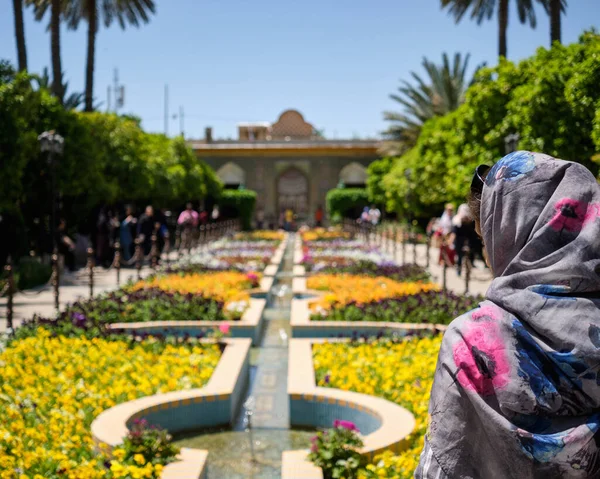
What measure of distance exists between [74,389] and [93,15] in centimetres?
1822

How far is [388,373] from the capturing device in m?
5.55

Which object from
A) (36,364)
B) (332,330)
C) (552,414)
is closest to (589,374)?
(552,414)

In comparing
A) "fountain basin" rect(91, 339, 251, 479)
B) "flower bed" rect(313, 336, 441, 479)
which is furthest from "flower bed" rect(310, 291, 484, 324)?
"fountain basin" rect(91, 339, 251, 479)

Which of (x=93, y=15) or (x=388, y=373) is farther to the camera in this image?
(x=93, y=15)

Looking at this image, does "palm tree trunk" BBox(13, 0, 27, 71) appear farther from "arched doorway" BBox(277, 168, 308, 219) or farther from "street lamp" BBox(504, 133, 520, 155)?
"arched doorway" BBox(277, 168, 308, 219)

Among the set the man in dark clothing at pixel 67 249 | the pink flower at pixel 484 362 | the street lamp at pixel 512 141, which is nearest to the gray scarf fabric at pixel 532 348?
the pink flower at pixel 484 362

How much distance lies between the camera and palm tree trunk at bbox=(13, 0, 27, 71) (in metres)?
17.2

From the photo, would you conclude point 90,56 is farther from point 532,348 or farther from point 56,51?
point 532,348

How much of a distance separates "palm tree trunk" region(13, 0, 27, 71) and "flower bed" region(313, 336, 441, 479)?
1304cm

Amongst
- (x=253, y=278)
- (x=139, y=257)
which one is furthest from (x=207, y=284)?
(x=139, y=257)

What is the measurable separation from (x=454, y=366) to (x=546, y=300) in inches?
9.5

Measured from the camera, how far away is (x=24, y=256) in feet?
47.8

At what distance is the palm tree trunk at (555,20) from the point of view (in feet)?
48.2

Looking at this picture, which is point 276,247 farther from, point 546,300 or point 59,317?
point 546,300
